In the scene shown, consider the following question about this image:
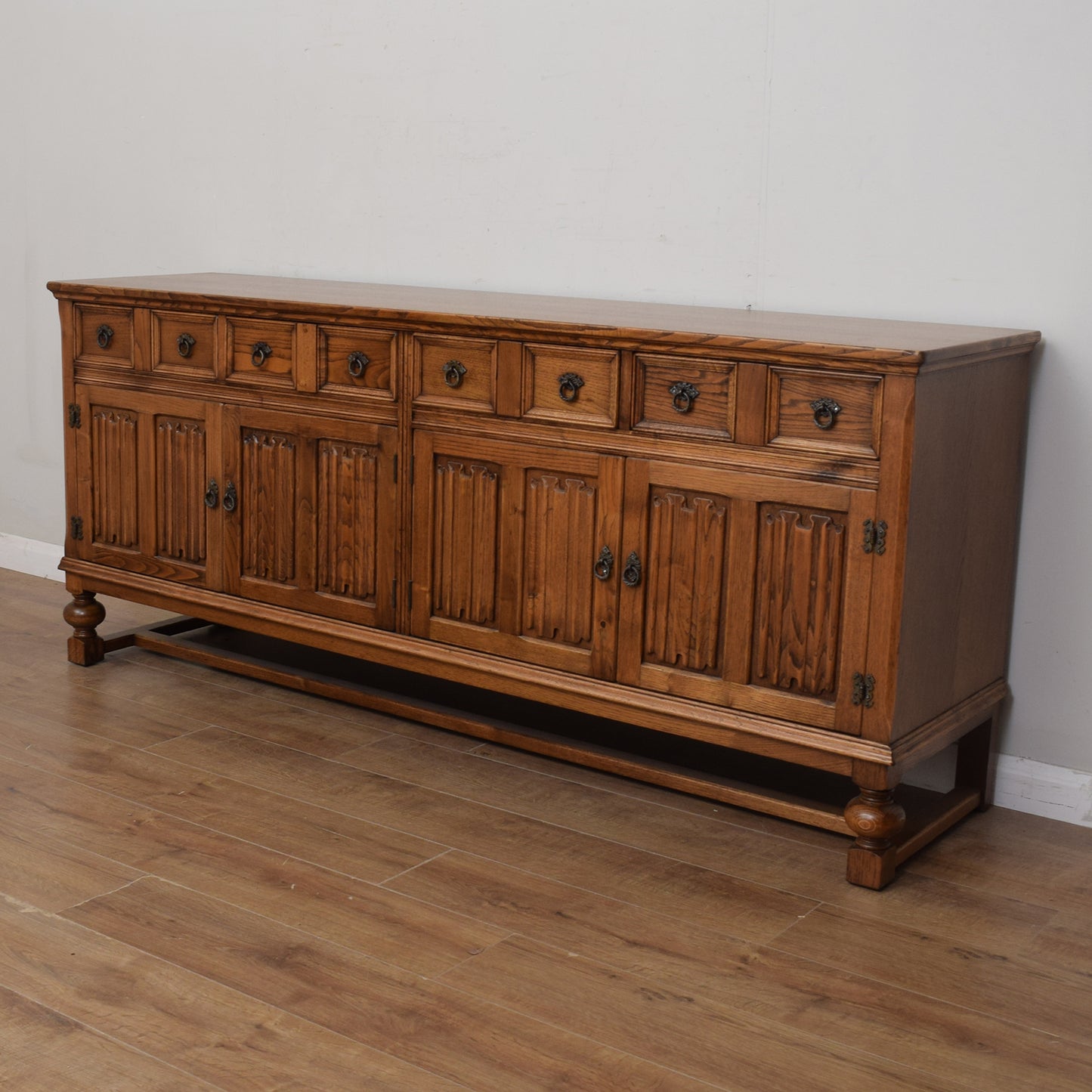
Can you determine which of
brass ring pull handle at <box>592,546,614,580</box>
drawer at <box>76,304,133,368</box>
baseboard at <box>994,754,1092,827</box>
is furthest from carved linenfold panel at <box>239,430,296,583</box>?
baseboard at <box>994,754,1092,827</box>

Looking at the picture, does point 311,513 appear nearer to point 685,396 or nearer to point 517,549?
point 517,549

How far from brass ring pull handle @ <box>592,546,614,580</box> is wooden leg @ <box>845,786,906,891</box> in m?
0.63

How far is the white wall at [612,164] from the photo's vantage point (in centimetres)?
282

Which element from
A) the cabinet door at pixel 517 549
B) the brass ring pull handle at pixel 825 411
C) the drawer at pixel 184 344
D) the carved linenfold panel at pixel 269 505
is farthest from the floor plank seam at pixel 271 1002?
the drawer at pixel 184 344

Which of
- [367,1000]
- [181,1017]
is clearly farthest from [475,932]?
[181,1017]

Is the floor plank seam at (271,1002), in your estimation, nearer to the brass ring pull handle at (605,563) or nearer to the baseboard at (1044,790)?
the brass ring pull handle at (605,563)

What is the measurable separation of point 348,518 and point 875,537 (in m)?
1.23

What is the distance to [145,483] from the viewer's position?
3.52 m

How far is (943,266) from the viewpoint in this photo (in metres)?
2.90

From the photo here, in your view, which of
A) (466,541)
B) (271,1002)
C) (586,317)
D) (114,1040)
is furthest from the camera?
(466,541)

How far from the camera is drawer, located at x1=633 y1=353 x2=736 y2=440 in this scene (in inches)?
103

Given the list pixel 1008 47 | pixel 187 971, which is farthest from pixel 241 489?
pixel 1008 47

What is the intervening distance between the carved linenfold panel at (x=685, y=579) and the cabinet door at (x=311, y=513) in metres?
0.64

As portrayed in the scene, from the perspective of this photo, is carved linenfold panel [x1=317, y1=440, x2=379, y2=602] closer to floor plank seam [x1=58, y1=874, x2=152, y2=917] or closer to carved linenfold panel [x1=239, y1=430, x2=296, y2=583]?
carved linenfold panel [x1=239, y1=430, x2=296, y2=583]
